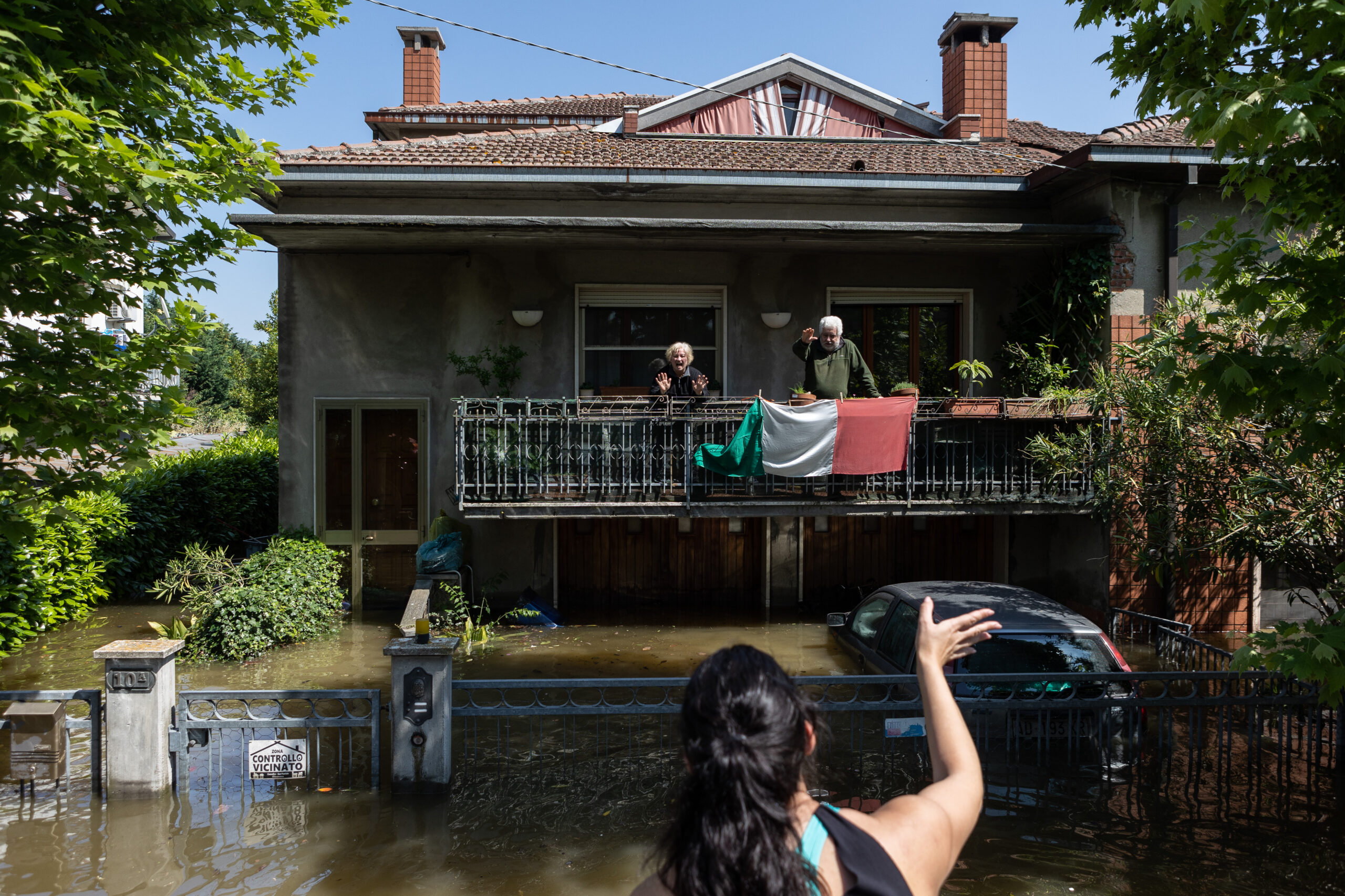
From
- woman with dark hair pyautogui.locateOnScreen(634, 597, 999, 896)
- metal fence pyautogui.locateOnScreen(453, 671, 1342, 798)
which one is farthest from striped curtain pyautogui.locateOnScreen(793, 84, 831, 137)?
woman with dark hair pyautogui.locateOnScreen(634, 597, 999, 896)

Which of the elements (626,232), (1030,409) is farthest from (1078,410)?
(626,232)

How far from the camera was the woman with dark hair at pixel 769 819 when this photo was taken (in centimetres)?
157

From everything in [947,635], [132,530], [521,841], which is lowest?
[521,841]

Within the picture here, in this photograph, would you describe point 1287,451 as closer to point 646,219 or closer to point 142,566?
Answer: point 646,219

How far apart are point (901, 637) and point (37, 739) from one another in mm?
6255

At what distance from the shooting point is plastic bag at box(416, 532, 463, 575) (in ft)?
35.5

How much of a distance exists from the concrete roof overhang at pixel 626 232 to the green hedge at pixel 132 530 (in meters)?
3.57

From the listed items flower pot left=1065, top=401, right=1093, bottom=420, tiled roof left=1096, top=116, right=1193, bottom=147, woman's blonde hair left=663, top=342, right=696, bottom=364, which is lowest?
flower pot left=1065, top=401, right=1093, bottom=420

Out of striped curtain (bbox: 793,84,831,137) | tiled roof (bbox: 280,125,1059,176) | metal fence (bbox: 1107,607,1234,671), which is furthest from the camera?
striped curtain (bbox: 793,84,831,137)

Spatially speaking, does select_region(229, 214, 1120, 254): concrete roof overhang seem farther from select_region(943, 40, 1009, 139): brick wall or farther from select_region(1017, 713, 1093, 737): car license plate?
select_region(1017, 713, 1093, 737): car license plate

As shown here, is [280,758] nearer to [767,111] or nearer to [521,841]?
[521,841]

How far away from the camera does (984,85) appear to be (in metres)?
14.7

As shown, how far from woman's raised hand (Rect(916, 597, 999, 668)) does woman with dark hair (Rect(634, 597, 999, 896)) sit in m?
0.29

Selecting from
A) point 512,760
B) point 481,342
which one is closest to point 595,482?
point 481,342
